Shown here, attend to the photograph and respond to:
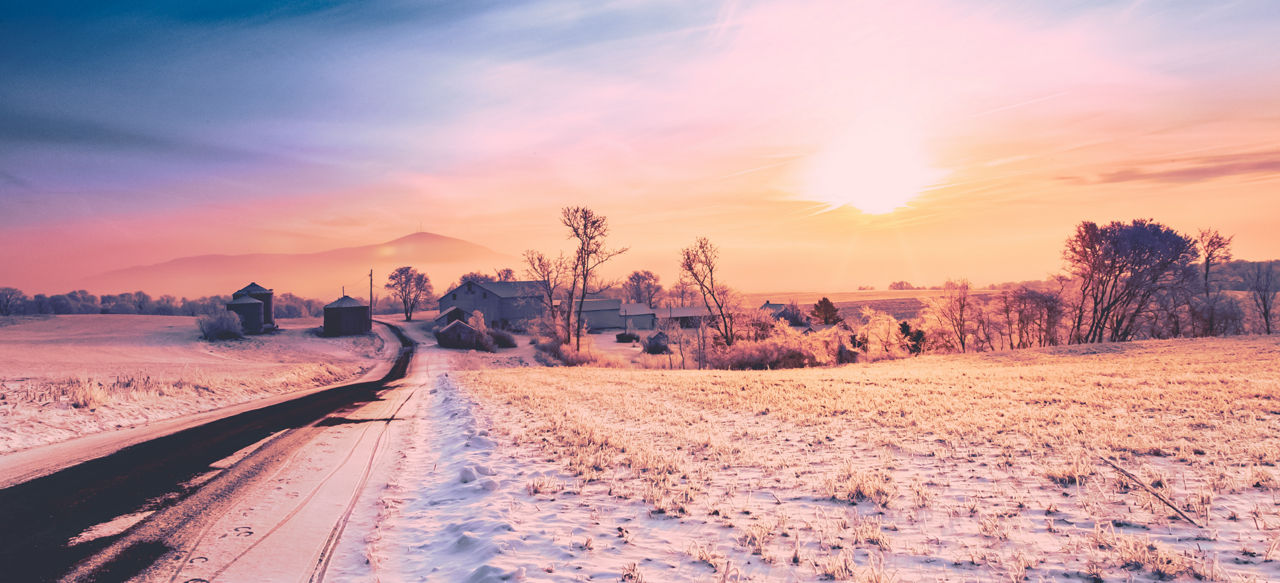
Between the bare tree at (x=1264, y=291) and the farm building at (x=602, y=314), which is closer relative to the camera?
the bare tree at (x=1264, y=291)

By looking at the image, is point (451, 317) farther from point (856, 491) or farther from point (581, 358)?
point (856, 491)

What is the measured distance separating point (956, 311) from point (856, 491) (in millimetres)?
55953

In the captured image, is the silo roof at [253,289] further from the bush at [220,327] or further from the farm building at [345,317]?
the bush at [220,327]

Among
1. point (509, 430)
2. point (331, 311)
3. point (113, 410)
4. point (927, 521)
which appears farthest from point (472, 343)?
point (927, 521)

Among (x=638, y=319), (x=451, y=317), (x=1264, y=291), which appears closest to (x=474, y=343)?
(x=451, y=317)

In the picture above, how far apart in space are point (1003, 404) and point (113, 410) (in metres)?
24.2

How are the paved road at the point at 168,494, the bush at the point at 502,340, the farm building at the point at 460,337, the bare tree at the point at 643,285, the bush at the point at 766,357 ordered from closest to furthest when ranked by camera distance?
the paved road at the point at 168,494
the bush at the point at 766,357
the farm building at the point at 460,337
the bush at the point at 502,340
the bare tree at the point at 643,285

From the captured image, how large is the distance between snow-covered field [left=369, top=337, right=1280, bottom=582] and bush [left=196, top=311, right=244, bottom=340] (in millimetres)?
47520

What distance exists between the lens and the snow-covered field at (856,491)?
4.73 m

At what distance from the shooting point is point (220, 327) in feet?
158

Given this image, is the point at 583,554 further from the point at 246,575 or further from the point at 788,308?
the point at 788,308

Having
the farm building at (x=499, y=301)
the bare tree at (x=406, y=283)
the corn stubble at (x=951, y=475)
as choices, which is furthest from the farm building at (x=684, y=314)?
the corn stubble at (x=951, y=475)

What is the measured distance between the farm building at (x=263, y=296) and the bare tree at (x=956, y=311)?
251 feet

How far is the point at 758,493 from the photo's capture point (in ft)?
23.0
